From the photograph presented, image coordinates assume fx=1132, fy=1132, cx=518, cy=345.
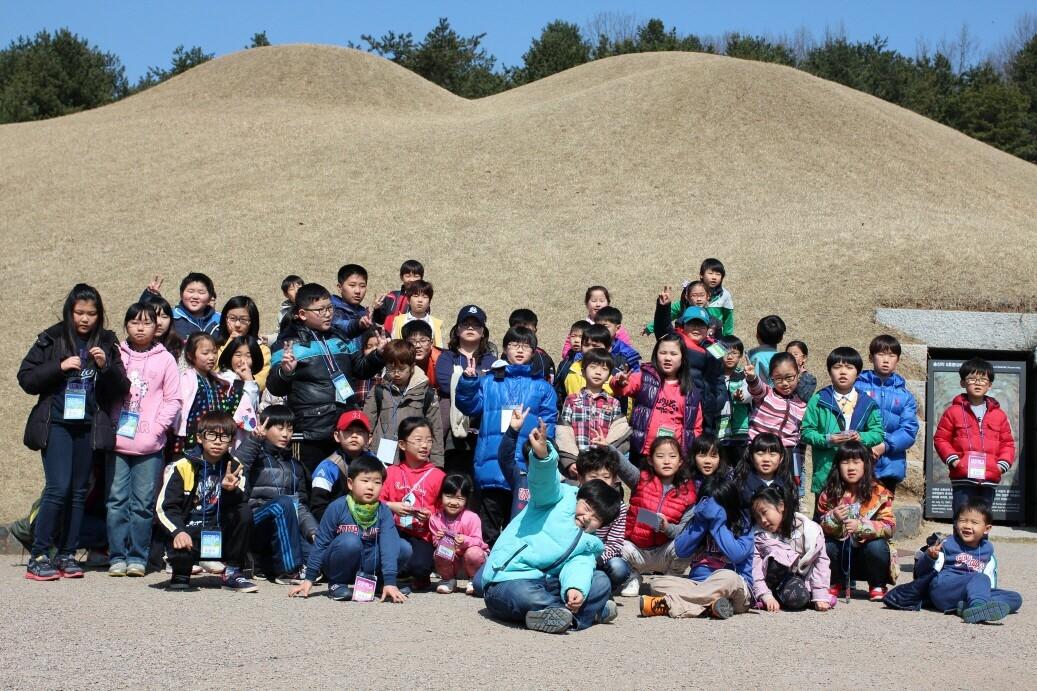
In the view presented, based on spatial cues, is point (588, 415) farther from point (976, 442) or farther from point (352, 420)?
point (976, 442)

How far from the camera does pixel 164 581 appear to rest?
6.95 m

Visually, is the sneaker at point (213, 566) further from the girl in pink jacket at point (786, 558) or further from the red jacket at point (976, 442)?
the red jacket at point (976, 442)

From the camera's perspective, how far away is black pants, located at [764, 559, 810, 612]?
6.74m

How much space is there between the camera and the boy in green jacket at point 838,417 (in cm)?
802

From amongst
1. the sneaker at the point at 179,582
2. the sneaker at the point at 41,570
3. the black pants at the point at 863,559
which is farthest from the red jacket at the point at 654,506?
the sneaker at the point at 41,570

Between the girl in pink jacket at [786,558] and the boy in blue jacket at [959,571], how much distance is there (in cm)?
51

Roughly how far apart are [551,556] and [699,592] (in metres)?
0.95

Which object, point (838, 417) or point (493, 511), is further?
point (838, 417)

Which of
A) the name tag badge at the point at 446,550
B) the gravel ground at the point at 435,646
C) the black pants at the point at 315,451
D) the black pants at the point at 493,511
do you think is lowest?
the gravel ground at the point at 435,646

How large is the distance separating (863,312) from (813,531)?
31.4 ft

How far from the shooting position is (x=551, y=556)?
20.0ft

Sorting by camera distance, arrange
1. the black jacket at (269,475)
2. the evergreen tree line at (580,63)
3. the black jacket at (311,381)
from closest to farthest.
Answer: the black jacket at (269,475), the black jacket at (311,381), the evergreen tree line at (580,63)

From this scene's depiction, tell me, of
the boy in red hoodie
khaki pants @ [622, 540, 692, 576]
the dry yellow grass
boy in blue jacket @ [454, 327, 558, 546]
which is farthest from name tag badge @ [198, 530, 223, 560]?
the dry yellow grass

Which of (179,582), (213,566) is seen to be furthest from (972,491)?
(179,582)
